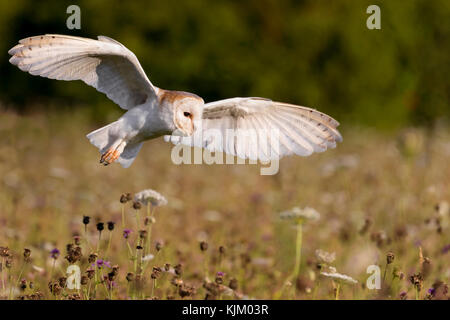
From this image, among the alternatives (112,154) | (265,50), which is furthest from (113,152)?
(265,50)

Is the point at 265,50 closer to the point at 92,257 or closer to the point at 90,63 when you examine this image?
the point at 90,63

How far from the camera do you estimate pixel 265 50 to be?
10.6 metres

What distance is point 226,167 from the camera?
267 inches

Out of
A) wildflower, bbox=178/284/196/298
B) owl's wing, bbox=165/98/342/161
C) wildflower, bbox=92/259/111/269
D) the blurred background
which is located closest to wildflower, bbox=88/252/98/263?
wildflower, bbox=92/259/111/269

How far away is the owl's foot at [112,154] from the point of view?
2.23 meters

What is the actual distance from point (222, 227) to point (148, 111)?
6.84 feet

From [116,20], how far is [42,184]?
18.0 feet

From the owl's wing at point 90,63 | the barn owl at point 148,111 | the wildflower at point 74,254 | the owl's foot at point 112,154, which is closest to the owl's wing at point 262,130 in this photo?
the barn owl at point 148,111

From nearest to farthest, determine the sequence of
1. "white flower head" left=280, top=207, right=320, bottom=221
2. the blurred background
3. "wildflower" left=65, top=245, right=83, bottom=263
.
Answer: "wildflower" left=65, top=245, right=83, bottom=263, "white flower head" left=280, top=207, right=320, bottom=221, the blurred background

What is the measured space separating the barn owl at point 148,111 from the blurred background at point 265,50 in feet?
23.4

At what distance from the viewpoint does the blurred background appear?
10.2 meters
